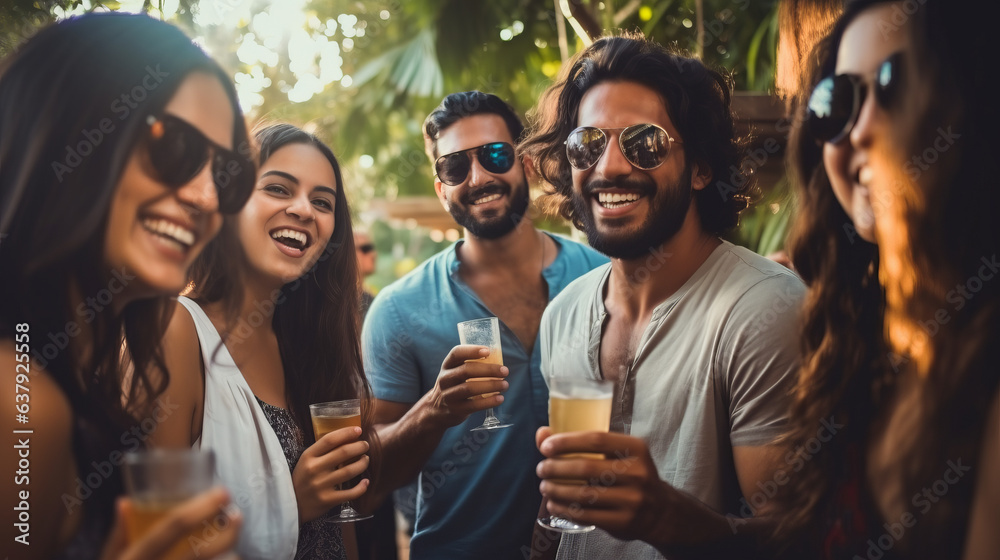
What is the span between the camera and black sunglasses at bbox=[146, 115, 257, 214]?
5.57 ft

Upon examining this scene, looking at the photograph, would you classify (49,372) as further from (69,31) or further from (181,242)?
(69,31)

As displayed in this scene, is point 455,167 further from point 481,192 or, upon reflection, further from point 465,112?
point 465,112

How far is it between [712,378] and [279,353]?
178 centimetres

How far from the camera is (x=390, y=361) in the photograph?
3939 mm

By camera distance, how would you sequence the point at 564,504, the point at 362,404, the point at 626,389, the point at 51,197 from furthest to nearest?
the point at 362,404
the point at 626,389
the point at 564,504
the point at 51,197

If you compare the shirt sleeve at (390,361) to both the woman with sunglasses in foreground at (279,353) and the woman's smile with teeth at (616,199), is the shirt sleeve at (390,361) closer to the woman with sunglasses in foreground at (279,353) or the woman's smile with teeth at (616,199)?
the woman with sunglasses in foreground at (279,353)

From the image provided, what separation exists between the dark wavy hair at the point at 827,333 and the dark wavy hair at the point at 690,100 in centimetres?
116

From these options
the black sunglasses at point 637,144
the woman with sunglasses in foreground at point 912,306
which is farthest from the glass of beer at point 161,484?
the black sunglasses at point 637,144

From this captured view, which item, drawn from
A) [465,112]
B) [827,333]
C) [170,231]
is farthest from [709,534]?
[465,112]

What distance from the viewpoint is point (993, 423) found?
1.40 metres

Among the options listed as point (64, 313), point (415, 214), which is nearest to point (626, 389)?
point (64, 313)

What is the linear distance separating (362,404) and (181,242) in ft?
5.26

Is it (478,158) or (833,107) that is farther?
(478,158)

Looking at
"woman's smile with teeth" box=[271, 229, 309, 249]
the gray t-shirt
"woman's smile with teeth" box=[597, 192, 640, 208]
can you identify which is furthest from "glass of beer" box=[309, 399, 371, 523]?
"woman's smile with teeth" box=[597, 192, 640, 208]
